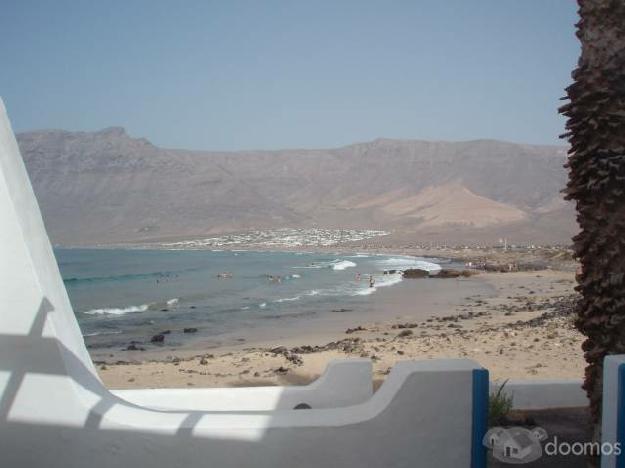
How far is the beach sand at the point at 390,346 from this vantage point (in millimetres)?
10086

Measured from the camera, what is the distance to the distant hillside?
449ft

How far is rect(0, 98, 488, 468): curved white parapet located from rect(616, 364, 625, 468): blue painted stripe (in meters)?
0.79

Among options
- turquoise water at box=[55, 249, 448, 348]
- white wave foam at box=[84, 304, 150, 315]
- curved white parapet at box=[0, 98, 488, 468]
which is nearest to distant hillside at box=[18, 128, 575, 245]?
turquoise water at box=[55, 249, 448, 348]

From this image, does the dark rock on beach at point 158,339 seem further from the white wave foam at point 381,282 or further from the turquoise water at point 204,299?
the white wave foam at point 381,282

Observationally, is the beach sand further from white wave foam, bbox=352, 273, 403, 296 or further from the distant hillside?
the distant hillside

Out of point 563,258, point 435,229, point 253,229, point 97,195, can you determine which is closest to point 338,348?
point 563,258

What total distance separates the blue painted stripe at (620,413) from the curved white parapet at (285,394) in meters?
2.31

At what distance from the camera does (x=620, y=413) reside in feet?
11.0

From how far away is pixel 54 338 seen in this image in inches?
158

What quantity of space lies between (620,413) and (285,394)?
9.36 ft

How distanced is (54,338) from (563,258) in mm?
47411

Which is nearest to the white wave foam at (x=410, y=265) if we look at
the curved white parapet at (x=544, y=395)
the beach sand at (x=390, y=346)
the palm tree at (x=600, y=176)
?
the beach sand at (x=390, y=346)

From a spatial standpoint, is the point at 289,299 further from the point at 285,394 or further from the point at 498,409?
the point at 498,409

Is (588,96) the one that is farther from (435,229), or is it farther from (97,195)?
(97,195)
